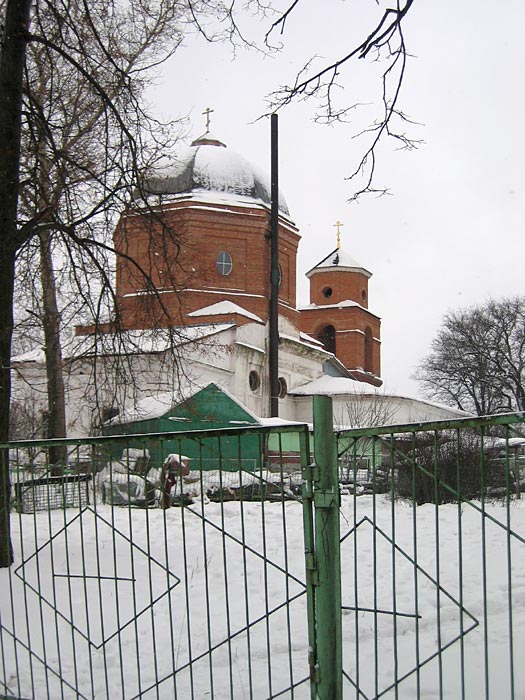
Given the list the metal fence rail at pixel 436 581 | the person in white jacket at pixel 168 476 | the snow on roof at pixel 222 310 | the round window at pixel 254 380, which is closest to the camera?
the metal fence rail at pixel 436 581

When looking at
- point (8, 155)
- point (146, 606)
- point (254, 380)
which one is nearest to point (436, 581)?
point (146, 606)

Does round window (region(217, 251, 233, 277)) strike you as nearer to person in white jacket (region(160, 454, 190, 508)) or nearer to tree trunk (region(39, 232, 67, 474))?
tree trunk (region(39, 232, 67, 474))

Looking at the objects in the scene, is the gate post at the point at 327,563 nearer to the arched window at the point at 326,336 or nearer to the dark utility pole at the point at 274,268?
the dark utility pole at the point at 274,268

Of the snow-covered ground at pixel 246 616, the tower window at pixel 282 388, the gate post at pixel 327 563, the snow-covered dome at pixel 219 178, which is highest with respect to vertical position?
the snow-covered dome at pixel 219 178

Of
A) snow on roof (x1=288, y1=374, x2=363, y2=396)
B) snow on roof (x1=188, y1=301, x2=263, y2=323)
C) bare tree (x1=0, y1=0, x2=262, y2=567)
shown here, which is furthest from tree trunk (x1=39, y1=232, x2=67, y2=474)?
snow on roof (x1=288, y1=374, x2=363, y2=396)

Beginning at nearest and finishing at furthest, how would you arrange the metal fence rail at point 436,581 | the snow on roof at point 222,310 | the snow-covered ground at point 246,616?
the metal fence rail at point 436,581
the snow-covered ground at point 246,616
the snow on roof at point 222,310

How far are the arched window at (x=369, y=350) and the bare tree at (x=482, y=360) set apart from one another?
2.96m

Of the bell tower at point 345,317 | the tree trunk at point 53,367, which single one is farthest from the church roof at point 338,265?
the tree trunk at point 53,367

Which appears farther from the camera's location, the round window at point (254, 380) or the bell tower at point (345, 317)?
the bell tower at point (345, 317)

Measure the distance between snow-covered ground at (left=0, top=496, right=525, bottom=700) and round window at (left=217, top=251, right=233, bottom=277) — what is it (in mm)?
21500

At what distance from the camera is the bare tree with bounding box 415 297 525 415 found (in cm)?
3831

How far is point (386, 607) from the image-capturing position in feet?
19.1

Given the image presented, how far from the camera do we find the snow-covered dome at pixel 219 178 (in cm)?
3025

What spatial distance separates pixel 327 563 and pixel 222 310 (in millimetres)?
25933
